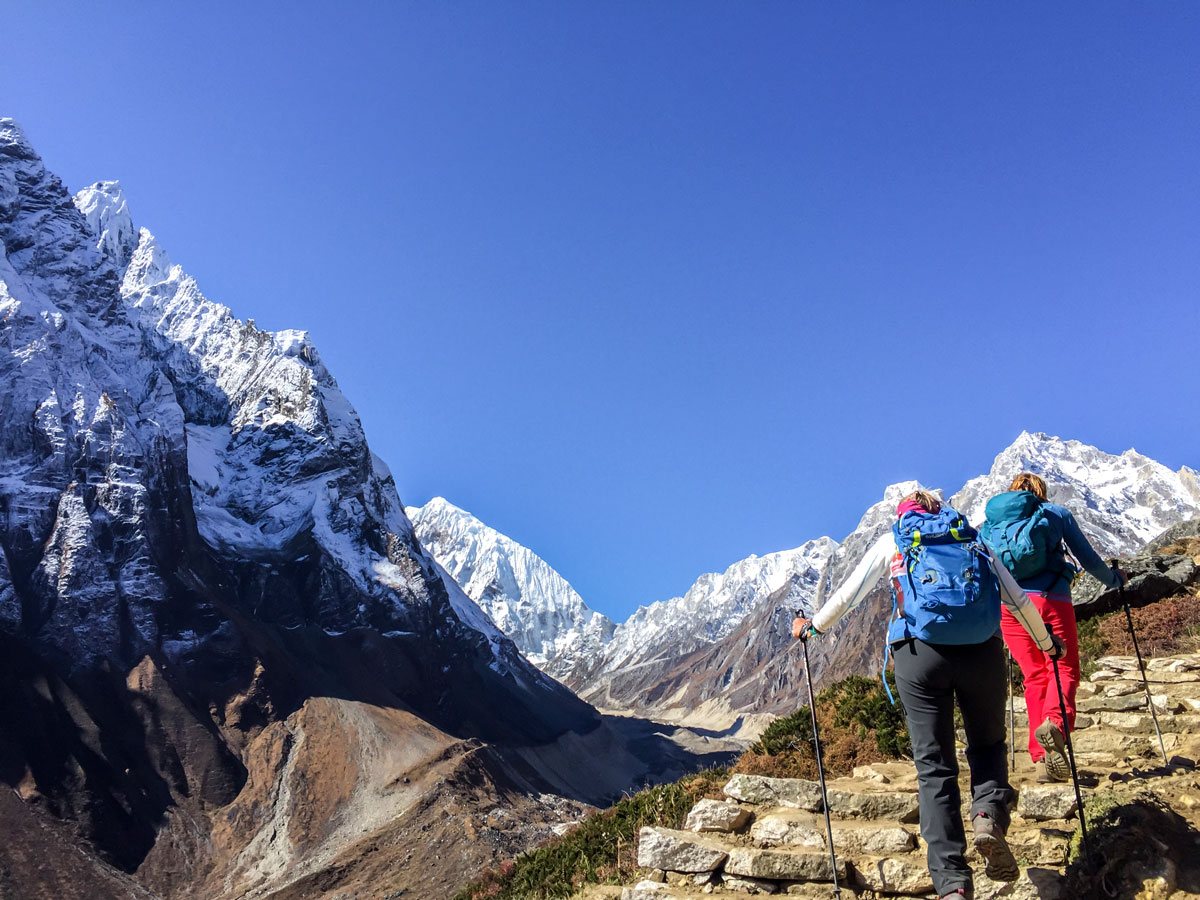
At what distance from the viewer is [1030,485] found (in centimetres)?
705

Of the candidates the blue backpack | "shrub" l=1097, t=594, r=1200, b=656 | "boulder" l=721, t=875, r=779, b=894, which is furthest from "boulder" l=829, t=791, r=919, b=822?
"shrub" l=1097, t=594, r=1200, b=656

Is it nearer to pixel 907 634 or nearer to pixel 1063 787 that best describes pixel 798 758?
pixel 1063 787

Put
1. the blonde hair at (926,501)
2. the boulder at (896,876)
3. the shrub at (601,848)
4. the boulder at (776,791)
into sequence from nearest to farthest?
1. the blonde hair at (926,501)
2. the boulder at (896,876)
3. the boulder at (776,791)
4. the shrub at (601,848)

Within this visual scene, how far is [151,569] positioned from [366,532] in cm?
3805

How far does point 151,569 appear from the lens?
8388 centimetres

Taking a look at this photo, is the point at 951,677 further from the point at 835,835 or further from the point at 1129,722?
the point at 1129,722

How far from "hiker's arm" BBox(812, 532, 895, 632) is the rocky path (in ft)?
6.32

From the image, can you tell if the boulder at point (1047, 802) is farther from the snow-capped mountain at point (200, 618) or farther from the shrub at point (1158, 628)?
the snow-capped mountain at point (200, 618)

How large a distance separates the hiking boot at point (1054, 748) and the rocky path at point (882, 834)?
11cm

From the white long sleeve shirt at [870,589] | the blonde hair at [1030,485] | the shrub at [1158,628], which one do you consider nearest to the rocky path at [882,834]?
the white long sleeve shirt at [870,589]

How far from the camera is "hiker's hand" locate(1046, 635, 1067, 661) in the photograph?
5.75 m

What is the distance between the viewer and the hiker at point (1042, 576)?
21.2ft

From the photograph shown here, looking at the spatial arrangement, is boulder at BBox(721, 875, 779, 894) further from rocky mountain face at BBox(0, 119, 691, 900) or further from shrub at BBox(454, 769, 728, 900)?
rocky mountain face at BBox(0, 119, 691, 900)

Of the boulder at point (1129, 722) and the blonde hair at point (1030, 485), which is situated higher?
the blonde hair at point (1030, 485)
